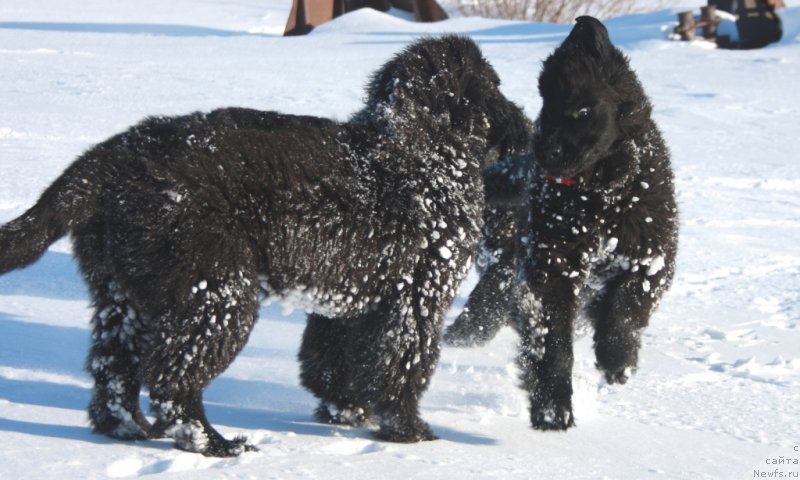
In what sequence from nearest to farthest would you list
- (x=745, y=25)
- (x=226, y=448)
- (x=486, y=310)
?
(x=226, y=448)
(x=486, y=310)
(x=745, y=25)

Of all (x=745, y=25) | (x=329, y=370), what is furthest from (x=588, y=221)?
(x=745, y=25)

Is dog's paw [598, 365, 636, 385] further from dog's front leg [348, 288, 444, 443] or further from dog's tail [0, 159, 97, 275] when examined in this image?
dog's tail [0, 159, 97, 275]

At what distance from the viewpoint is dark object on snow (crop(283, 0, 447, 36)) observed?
18.7 metres

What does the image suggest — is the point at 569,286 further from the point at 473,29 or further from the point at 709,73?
the point at 473,29

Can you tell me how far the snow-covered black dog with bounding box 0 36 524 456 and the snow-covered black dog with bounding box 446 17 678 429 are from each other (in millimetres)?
379

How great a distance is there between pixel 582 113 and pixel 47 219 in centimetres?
244

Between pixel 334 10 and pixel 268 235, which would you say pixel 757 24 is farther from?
pixel 268 235

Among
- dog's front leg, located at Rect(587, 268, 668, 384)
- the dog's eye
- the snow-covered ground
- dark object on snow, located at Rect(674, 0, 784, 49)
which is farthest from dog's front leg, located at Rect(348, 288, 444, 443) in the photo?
dark object on snow, located at Rect(674, 0, 784, 49)

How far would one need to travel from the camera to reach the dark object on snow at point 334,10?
18734mm

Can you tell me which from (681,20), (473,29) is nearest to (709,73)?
(681,20)

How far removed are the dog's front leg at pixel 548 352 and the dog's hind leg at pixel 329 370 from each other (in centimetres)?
82

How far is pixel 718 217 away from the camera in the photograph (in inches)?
356

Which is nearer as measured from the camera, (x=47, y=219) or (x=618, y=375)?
(x=47, y=219)

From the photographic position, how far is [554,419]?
4676mm
